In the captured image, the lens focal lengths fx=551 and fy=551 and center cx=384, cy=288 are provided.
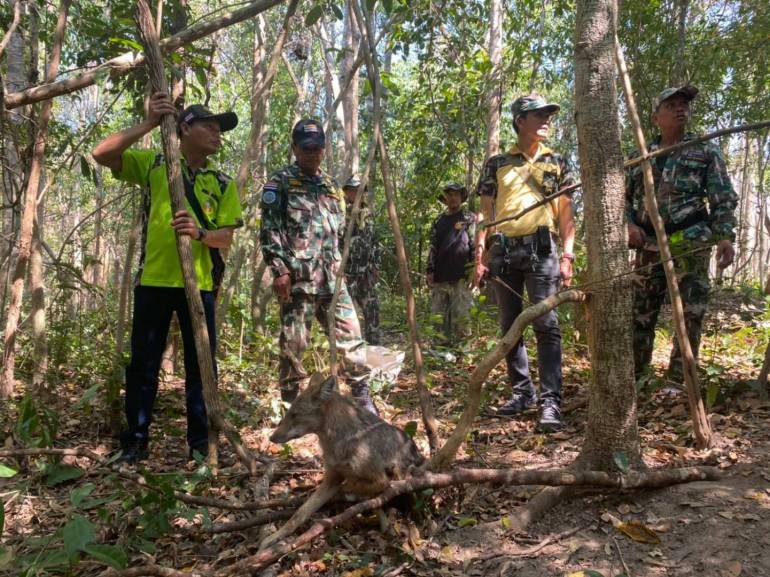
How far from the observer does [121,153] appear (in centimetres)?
360

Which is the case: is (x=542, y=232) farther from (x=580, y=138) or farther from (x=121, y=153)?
(x=121, y=153)

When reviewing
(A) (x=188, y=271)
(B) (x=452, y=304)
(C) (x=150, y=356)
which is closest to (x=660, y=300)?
(A) (x=188, y=271)

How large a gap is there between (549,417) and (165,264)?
2.97 metres

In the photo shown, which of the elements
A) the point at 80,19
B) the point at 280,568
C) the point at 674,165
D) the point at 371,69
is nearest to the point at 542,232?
the point at 674,165

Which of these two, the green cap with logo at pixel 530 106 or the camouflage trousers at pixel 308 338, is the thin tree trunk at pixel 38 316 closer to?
the camouflage trousers at pixel 308 338

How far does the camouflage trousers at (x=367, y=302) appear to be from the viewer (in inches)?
265

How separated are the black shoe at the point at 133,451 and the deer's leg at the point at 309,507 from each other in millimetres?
1501

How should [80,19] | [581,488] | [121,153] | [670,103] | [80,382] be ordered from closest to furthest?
[581,488], [121,153], [670,103], [80,19], [80,382]

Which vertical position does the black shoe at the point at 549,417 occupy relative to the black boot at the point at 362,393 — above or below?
below

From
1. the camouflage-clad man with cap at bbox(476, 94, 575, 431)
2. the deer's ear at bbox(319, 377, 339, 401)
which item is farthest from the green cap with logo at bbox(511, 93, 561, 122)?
the deer's ear at bbox(319, 377, 339, 401)

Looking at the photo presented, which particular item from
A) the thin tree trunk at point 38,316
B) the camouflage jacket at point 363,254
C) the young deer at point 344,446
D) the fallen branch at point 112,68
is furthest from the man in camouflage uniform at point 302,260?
the camouflage jacket at point 363,254

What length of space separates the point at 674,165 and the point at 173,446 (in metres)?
4.57

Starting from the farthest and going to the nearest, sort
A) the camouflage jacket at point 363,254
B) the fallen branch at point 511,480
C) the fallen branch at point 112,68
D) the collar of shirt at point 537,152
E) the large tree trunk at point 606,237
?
the camouflage jacket at point 363,254 → the collar of shirt at point 537,152 → the fallen branch at point 112,68 → the large tree trunk at point 606,237 → the fallen branch at point 511,480

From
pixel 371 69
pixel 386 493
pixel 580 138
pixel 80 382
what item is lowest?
pixel 386 493
